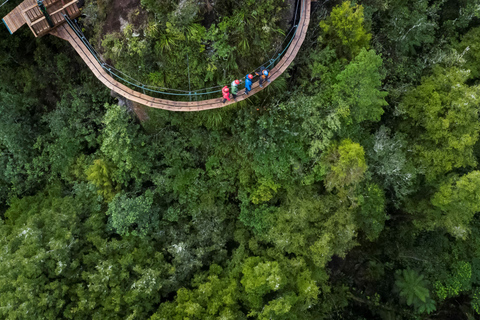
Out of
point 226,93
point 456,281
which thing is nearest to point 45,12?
point 226,93

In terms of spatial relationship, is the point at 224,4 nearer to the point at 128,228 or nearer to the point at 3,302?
the point at 128,228

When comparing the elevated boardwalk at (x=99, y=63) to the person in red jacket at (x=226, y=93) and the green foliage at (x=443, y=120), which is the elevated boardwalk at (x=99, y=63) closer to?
the person in red jacket at (x=226, y=93)

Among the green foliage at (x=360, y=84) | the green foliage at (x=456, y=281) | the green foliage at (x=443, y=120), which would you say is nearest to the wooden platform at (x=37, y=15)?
the green foliage at (x=360, y=84)

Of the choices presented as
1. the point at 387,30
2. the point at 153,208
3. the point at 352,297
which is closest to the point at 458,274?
the point at 352,297

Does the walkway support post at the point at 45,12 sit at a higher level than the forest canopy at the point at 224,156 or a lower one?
higher

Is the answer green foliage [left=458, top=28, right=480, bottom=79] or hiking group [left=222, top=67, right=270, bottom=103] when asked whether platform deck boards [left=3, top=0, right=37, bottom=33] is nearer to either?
hiking group [left=222, top=67, right=270, bottom=103]

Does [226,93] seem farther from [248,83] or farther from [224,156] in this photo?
[224,156]
